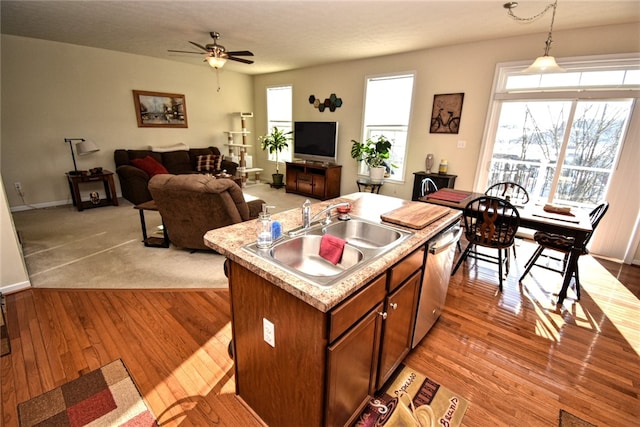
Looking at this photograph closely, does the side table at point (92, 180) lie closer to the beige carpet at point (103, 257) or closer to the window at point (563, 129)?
the beige carpet at point (103, 257)

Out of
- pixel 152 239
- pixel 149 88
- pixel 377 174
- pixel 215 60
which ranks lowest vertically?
pixel 152 239

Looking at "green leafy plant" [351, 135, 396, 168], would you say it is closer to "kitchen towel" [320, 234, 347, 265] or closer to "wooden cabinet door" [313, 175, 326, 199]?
"wooden cabinet door" [313, 175, 326, 199]

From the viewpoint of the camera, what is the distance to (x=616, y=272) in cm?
310

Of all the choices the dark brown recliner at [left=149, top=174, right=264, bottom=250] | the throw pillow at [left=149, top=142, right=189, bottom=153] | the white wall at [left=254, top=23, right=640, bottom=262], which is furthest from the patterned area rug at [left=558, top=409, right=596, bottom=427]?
the throw pillow at [left=149, top=142, right=189, bottom=153]

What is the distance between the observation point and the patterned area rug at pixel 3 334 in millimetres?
1787

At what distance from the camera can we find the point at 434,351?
1902mm

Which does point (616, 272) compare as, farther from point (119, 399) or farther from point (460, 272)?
point (119, 399)

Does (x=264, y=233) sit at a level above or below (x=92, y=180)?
above

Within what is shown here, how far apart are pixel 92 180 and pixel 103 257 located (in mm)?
2358

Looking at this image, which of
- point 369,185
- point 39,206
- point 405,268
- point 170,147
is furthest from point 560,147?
point 39,206

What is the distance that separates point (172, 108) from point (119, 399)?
574 cm

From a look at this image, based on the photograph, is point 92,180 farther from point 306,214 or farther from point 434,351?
point 434,351

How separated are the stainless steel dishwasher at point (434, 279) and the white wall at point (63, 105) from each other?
19.5ft

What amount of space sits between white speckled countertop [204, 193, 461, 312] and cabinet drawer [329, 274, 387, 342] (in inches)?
2.6
